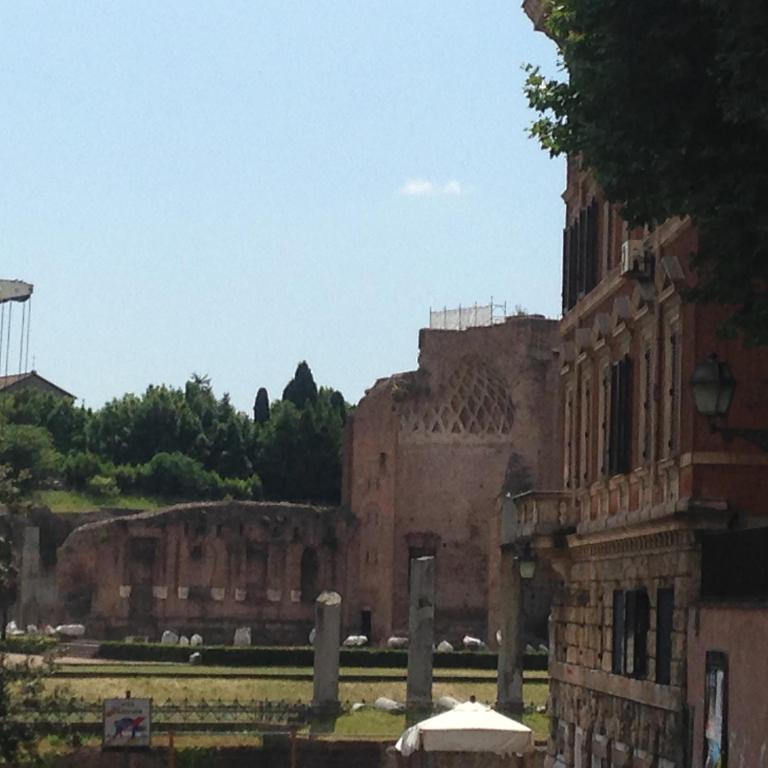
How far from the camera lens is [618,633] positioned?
22.2 m

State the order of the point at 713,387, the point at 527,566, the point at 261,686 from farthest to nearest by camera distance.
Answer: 1. the point at 261,686
2. the point at 527,566
3. the point at 713,387

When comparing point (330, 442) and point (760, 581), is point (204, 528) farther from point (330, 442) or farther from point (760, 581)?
point (760, 581)

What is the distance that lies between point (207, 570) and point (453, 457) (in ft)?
29.0

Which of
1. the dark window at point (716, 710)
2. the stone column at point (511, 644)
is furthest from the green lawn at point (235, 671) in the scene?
the dark window at point (716, 710)

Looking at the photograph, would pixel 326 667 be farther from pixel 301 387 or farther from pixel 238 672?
pixel 301 387

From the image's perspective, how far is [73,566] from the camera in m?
63.1

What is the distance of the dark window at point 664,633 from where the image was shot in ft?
64.6

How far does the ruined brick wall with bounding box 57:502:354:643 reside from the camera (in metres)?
63.0

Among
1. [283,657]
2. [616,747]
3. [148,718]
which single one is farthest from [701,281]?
[283,657]

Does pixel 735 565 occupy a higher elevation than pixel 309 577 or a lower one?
lower

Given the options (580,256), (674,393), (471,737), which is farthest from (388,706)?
(674,393)

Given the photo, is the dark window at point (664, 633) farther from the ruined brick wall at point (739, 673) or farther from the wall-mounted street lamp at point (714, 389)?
the wall-mounted street lamp at point (714, 389)

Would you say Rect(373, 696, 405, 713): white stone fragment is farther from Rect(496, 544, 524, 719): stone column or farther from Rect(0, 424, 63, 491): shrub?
Rect(0, 424, 63, 491): shrub

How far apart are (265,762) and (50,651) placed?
5.14 meters
